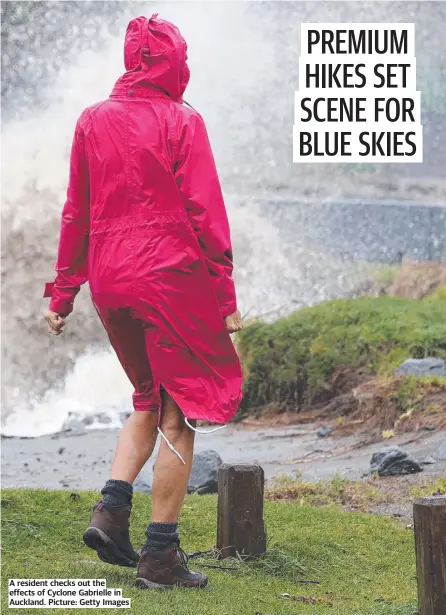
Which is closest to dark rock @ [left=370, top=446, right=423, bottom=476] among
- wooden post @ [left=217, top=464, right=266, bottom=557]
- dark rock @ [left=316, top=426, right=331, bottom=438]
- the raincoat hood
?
dark rock @ [left=316, top=426, right=331, bottom=438]

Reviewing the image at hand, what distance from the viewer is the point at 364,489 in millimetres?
4496

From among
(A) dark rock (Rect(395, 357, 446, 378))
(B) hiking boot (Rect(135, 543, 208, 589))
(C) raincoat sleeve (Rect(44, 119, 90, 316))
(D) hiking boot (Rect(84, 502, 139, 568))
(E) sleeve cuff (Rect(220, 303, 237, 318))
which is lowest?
(B) hiking boot (Rect(135, 543, 208, 589))

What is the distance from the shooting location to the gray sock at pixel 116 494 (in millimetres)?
2672

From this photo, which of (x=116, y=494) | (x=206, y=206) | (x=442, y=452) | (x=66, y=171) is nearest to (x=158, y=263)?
(x=206, y=206)

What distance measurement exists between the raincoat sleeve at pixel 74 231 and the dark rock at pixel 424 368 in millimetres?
2928

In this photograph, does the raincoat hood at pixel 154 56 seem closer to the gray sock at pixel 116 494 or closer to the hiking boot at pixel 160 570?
the gray sock at pixel 116 494

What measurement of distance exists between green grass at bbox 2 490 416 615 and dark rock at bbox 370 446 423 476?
2.08ft

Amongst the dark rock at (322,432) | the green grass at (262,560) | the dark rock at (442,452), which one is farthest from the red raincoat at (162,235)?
the dark rock at (322,432)

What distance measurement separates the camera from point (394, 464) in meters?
4.63

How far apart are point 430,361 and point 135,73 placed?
3098 mm

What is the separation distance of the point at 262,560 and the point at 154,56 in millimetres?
1534

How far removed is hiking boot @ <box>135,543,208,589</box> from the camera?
2.61m

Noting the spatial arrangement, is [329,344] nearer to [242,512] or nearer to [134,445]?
[242,512]

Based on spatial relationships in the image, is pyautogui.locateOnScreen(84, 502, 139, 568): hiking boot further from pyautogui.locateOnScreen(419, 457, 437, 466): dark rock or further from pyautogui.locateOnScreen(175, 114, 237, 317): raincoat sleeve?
pyautogui.locateOnScreen(419, 457, 437, 466): dark rock
